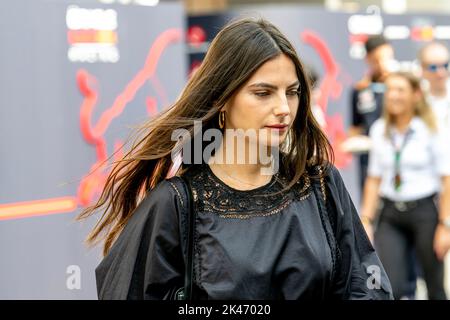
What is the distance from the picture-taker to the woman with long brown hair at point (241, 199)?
300cm

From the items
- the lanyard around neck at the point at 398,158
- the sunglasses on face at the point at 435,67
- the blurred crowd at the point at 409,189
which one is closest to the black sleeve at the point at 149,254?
the blurred crowd at the point at 409,189

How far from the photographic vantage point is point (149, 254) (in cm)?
306

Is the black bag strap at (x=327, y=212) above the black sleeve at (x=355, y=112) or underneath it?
above

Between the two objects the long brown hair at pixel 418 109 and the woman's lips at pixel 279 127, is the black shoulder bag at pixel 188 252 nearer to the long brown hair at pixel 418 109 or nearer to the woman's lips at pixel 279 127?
the woman's lips at pixel 279 127

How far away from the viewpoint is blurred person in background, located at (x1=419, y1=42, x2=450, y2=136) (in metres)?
7.43

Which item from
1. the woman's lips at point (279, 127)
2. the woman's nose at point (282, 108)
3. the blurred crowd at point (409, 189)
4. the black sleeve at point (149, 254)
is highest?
the woman's nose at point (282, 108)

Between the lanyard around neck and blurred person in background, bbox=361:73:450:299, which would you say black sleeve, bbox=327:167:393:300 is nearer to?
blurred person in background, bbox=361:73:450:299

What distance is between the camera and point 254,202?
3.14 metres

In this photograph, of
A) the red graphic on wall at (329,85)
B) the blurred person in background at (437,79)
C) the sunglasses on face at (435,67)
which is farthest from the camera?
the red graphic on wall at (329,85)

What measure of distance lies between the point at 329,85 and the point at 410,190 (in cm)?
283

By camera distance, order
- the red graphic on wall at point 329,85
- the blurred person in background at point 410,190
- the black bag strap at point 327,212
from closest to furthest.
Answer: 1. the black bag strap at point 327,212
2. the blurred person in background at point 410,190
3. the red graphic on wall at point 329,85

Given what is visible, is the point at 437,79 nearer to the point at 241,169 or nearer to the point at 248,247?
the point at 241,169

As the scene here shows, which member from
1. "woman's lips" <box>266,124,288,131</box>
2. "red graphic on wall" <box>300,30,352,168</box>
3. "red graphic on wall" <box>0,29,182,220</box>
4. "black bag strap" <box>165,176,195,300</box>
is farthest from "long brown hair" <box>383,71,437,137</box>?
"black bag strap" <box>165,176,195,300</box>

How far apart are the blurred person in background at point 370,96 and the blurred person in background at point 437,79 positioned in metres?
0.33
